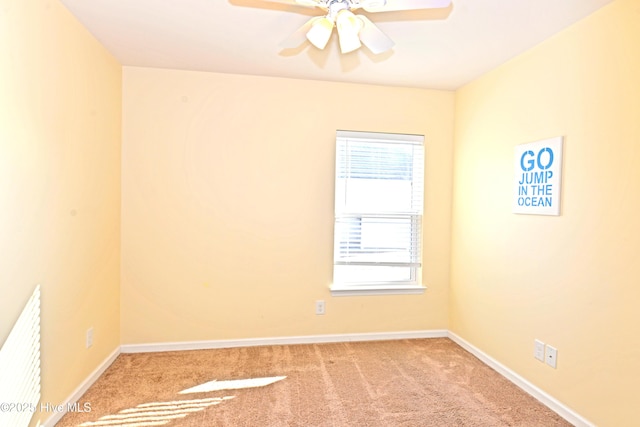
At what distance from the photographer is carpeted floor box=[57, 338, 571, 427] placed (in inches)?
89.3

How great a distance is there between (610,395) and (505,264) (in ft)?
3.59

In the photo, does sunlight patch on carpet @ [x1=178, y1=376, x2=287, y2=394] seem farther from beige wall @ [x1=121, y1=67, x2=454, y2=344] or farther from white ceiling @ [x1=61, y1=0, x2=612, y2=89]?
white ceiling @ [x1=61, y1=0, x2=612, y2=89]

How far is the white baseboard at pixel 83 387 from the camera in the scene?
6.98 ft

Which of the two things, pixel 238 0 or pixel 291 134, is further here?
pixel 291 134

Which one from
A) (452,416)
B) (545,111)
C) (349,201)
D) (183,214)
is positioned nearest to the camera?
(452,416)

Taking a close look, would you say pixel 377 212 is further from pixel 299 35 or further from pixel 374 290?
pixel 299 35

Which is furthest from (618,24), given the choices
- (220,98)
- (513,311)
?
(220,98)

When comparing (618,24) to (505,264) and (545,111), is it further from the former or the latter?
(505,264)

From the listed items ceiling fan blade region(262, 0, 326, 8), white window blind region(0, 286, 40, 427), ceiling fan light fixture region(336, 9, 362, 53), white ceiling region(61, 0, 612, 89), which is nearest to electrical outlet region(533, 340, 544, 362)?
white ceiling region(61, 0, 612, 89)

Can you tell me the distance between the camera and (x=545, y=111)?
255 cm

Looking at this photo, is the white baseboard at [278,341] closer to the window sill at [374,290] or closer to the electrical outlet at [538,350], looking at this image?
the window sill at [374,290]

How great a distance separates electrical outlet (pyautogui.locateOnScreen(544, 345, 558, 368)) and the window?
1.32 meters

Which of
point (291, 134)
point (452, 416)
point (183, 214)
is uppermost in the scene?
point (291, 134)

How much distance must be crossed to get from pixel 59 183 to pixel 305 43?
6.33 feet
